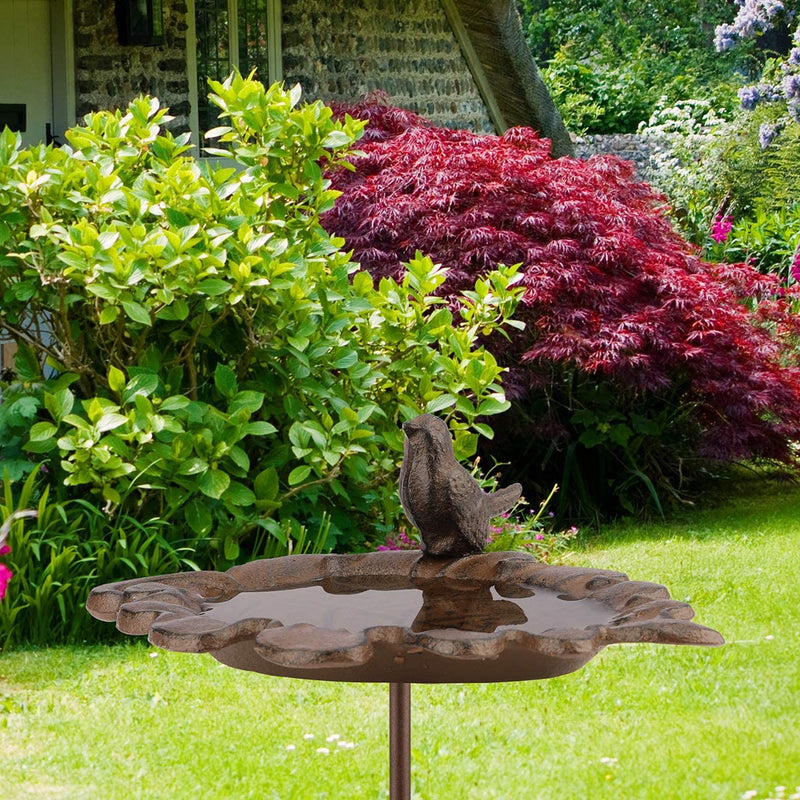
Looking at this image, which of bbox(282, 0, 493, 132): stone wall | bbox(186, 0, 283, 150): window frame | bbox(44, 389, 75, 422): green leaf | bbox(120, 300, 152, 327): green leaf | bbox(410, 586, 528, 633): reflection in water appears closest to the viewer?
bbox(410, 586, 528, 633): reflection in water

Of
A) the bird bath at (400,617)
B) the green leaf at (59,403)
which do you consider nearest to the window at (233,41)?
the green leaf at (59,403)

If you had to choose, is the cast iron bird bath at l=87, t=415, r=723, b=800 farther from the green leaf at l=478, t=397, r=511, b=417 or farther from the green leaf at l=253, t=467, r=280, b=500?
the green leaf at l=253, t=467, r=280, b=500

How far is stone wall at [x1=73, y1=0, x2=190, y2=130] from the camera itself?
8.41 meters

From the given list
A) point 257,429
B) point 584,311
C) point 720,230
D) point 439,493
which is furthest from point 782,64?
point 439,493

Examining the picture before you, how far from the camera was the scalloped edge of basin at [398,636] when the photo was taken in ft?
6.49

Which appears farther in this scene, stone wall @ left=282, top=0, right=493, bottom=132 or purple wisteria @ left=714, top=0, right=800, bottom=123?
purple wisteria @ left=714, top=0, right=800, bottom=123

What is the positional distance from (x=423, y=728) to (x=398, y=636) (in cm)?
190

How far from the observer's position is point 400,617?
229cm

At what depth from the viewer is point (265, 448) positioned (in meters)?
5.13

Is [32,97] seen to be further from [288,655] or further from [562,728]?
[288,655]

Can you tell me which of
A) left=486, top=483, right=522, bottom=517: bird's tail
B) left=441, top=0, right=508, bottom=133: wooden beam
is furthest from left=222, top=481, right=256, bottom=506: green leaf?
left=441, top=0, right=508, bottom=133: wooden beam

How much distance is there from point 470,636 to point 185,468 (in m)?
2.72

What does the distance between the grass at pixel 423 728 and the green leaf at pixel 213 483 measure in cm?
62

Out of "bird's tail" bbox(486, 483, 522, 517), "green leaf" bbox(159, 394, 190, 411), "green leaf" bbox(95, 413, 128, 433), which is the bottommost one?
"bird's tail" bbox(486, 483, 522, 517)
